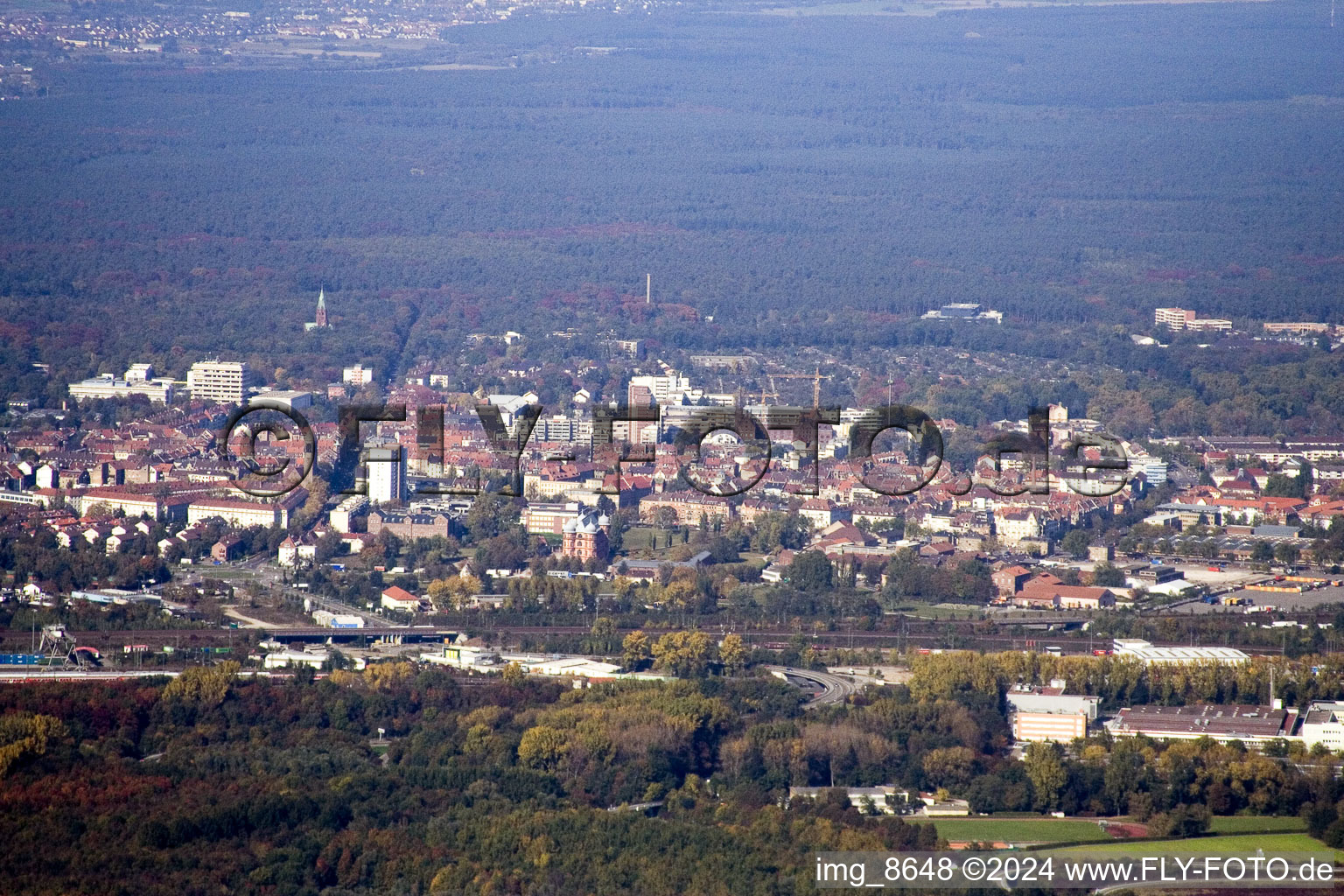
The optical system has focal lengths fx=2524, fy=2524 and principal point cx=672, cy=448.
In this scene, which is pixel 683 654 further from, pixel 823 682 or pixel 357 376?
pixel 357 376

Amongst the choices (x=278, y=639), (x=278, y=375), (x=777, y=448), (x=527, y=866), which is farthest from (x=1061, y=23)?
(x=527, y=866)

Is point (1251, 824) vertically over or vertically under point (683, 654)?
under

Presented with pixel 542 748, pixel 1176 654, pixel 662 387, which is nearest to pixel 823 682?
Result: pixel 1176 654

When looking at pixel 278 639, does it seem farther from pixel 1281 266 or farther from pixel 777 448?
pixel 1281 266

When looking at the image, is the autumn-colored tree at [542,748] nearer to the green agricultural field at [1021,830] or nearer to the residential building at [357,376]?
the green agricultural field at [1021,830]

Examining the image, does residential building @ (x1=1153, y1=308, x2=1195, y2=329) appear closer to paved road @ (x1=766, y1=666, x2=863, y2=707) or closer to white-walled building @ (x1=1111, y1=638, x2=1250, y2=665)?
white-walled building @ (x1=1111, y1=638, x2=1250, y2=665)

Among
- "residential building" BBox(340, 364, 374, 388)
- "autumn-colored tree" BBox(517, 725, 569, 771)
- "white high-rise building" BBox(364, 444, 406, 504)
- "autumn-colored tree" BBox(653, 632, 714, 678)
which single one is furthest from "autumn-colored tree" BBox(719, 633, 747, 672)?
"residential building" BBox(340, 364, 374, 388)
